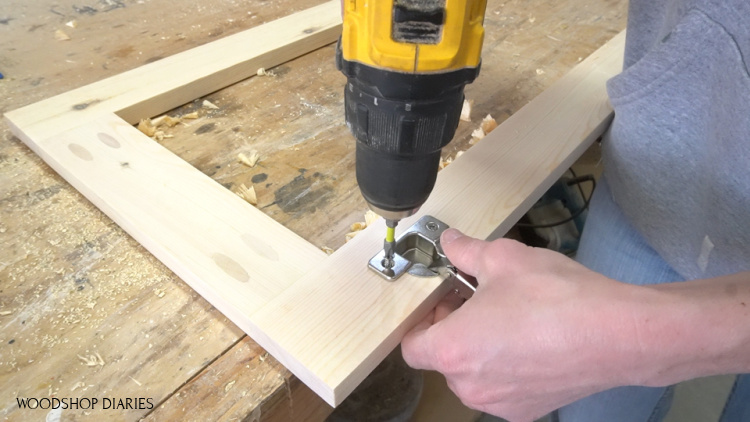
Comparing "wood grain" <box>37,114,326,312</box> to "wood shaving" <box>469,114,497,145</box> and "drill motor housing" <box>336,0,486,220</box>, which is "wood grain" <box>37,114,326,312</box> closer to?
"drill motor housing" <box>336,0,486,220</box>

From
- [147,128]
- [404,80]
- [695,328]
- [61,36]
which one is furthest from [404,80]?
[61,36]

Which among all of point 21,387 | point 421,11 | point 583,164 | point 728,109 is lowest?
point 583,164

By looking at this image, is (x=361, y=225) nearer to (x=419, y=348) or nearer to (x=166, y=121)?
(x=419, y=348)

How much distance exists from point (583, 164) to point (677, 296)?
53.8 inches

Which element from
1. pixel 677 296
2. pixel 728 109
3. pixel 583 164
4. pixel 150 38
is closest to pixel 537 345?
pixel 677 296

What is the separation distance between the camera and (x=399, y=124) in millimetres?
467

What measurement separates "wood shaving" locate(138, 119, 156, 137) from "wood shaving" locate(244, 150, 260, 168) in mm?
183

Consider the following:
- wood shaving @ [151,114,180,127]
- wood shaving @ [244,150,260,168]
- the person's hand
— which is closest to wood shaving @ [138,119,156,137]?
wood shaving @ [151,114,180,127]

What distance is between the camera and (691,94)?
Answer: 74cm

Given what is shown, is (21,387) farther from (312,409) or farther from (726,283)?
(726,283)

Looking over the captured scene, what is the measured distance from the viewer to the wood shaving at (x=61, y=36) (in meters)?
1.16

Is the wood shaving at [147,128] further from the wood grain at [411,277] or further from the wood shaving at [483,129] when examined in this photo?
the wood shaving at [483,129]

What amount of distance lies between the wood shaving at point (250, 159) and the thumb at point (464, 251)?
389 millimetres

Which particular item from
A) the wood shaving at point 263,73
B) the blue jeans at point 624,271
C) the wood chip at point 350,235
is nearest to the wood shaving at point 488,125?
the blue jeans at point 624,271
